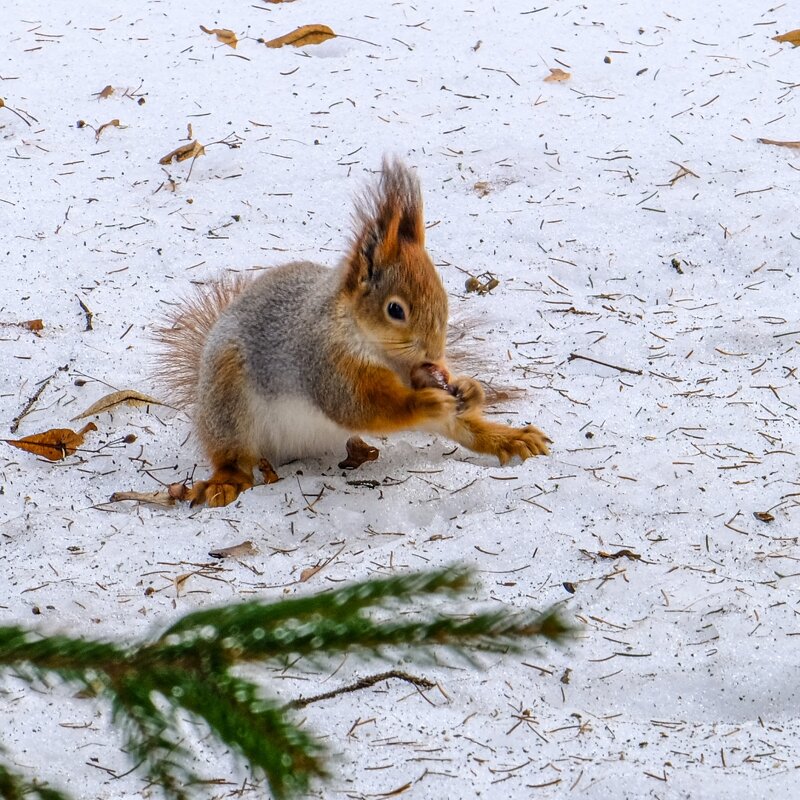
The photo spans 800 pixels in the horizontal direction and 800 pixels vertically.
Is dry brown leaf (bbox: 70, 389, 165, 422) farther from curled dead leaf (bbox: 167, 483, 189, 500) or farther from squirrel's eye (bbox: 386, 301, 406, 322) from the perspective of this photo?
squirrel's eye (bbox: 386, 301, 406, 322)

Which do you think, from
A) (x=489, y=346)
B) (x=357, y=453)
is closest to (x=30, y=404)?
(x=357, y=453)

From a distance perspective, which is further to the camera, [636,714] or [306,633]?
[636,714]

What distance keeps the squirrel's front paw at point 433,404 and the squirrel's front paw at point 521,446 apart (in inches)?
9.6

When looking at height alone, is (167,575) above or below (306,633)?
below

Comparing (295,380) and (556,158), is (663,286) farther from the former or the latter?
(295,380)

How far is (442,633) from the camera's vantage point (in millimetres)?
691

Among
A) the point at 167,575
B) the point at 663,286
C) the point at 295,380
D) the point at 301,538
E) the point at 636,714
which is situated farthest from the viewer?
the point at 663,286

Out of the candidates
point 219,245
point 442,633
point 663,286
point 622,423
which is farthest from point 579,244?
point 442,633

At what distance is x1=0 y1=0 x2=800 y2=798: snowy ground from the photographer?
194 cm

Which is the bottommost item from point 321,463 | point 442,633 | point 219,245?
point 321,463

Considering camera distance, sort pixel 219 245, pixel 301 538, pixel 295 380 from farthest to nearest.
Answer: pixel 219 245, pixel 295 380, pixel 301 538

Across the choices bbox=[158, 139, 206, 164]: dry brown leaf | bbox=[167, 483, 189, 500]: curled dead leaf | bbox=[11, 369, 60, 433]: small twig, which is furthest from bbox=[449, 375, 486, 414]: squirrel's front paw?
bbox=[158, 139, 206, 164]: dry brown leaf

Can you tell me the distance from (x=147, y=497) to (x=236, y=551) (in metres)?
0.43

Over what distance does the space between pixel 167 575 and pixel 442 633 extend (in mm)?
1867
